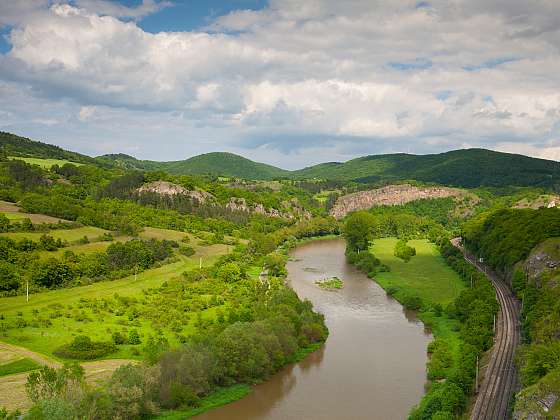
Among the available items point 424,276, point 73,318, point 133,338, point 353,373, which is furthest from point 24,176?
point 353,373

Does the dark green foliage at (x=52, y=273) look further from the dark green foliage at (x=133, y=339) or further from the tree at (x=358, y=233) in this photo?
the tree at (x=358, y=233)

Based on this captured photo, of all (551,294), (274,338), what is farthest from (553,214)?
(274,338)

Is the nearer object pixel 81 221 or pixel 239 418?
pixel 239 418

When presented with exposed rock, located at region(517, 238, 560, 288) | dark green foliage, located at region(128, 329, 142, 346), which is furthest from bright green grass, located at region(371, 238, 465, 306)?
dark green foliage, located at region(128, 329, 142, 346)

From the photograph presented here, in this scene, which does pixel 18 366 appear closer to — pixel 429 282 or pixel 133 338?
pixel 133 338

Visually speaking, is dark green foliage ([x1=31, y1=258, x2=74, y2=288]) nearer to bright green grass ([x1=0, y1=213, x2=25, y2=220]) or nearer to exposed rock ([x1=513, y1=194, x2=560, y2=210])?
bright green grass ([x1=0, y1=213, x2=25, y2=220])

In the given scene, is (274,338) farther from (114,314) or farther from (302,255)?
(302,255)

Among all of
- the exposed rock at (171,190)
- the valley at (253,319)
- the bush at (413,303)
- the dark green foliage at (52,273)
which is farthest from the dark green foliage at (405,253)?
the exposed rock at (171,190)

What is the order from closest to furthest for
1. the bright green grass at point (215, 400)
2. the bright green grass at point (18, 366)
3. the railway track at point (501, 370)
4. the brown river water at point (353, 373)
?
the railway track at point (501, 370)
the bright green grass at point (215, 400)
the brown river water at point (353, 373)
the bright green grass at point (18, 366)
